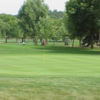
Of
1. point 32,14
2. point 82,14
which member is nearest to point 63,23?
point 32,14

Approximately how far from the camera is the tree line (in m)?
48.1

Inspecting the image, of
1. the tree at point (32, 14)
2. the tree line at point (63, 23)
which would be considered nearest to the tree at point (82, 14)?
the tree line at point (63, 23)

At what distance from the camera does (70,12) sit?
48562mm

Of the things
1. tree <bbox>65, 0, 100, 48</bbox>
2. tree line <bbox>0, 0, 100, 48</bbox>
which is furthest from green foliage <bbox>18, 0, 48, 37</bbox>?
tree <bbox>65, 0, 100, 48</bbox>

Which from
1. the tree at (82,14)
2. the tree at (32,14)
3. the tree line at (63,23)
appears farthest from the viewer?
the tree at (32,14)

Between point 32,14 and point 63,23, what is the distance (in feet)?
43.8

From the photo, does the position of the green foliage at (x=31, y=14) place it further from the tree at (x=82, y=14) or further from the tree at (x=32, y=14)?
the tree at (x=82, y=14)

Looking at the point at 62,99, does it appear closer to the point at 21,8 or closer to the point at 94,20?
the point at 94,20

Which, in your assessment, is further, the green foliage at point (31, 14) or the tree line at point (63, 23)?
the green foliage at point (31, 14)

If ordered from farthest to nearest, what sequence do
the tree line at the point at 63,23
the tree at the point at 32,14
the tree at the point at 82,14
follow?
the tree at the point at 32,14, the tree line at the point at 63,23, the tree at the point at 82,14

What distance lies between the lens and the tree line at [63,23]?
48.1 meters

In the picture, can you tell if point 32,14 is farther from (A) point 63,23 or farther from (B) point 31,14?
(A) point 63,23

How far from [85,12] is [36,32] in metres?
38.3

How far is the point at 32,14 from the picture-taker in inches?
3342
